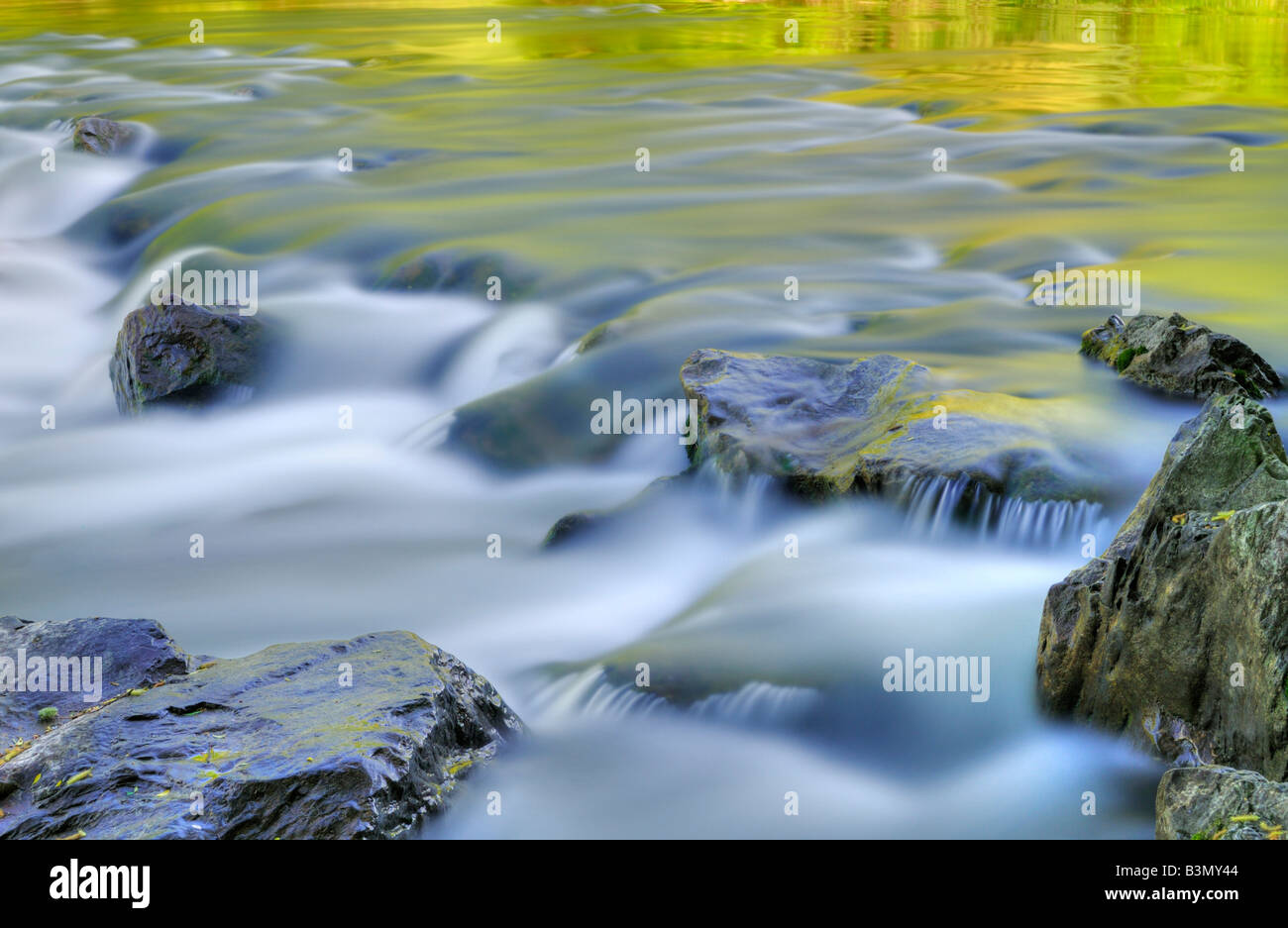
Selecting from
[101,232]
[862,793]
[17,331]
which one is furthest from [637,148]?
[862,793]

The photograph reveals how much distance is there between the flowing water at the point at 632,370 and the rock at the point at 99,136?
0.75 ft

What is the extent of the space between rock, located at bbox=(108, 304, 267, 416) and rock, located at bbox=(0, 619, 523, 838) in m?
3.95

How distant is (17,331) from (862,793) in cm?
837

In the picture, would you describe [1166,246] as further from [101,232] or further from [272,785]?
[101,232]

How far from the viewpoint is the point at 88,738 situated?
A: 10.6 feet

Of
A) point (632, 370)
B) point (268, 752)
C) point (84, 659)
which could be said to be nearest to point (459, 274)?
point (632, 370)

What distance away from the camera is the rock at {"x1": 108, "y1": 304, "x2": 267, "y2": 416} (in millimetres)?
7285

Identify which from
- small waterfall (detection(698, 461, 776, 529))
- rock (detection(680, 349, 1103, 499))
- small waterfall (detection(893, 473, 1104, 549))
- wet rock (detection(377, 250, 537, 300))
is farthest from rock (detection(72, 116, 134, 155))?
small waterfall (detection(893, 473, 1104, 549))

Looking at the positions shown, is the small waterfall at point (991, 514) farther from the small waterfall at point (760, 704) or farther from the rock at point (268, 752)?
the rock at point (268, 752)

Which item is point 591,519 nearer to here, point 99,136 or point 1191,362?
point 1191,362

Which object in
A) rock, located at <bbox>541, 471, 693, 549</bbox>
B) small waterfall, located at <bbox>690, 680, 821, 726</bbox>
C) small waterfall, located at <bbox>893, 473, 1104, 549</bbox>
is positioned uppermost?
small waterfall, located at <bbox>893, 473, 1104, 549</bbox>

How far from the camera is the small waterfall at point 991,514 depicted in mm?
4984

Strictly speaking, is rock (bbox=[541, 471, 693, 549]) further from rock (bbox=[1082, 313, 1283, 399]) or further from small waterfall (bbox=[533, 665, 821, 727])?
rock (bbox=[1082, 313, 1283, 399])

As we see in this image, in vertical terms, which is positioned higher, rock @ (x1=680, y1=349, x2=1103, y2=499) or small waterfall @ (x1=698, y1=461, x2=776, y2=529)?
rock @ (x1=680, y1=349, x2=1103, y2=499)
